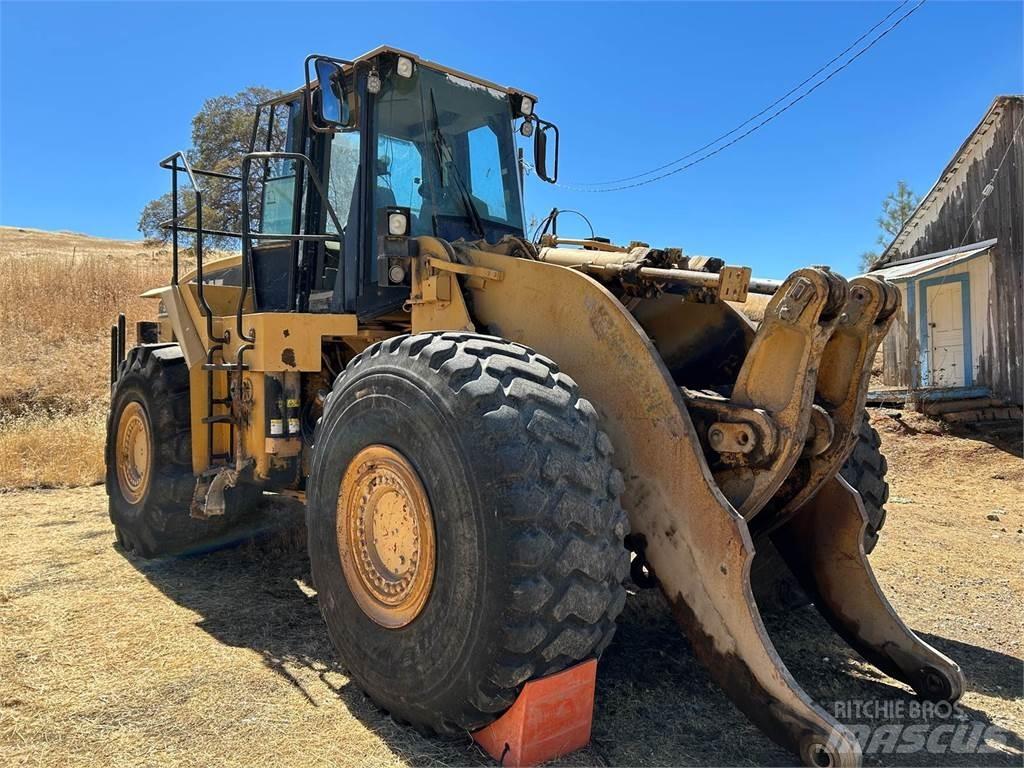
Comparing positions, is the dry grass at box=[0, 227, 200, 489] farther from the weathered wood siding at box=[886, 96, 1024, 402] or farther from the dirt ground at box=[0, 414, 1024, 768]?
the weathered wood siding at box=[886, 96, 1024, 402]

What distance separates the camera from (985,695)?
3502 mm

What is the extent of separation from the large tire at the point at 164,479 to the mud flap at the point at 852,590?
12.0 ft

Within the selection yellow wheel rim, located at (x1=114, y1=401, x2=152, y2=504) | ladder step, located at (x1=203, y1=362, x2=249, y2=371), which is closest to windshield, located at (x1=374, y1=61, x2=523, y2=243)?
ladder step, located at (x1=203, y1=362, x2=249, y2=371)

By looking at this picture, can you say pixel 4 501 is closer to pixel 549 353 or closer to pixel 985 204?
pixel 549 353

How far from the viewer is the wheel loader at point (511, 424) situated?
2650 mm

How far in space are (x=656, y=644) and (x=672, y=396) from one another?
5.15 ft

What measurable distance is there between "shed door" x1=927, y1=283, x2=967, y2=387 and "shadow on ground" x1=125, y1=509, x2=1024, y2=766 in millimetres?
10620

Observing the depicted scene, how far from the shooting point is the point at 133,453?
600 centimetres

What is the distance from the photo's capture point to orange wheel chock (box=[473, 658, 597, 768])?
103 inches

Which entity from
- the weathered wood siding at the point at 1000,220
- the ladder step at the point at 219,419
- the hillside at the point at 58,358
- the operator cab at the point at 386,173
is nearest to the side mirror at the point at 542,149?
the operator cab at the point at 386,173

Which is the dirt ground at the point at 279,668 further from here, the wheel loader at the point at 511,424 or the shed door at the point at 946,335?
the shed door at the point at 946,335

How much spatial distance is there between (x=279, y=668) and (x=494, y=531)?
68.0 inches

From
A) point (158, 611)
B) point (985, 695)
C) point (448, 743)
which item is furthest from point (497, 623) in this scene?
point (158, 611)

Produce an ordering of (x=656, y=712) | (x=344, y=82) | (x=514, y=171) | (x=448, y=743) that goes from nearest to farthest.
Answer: (x=448, y=743) < (x=656, y=712) < (x=344, y=82) < (x=514, y=171)
